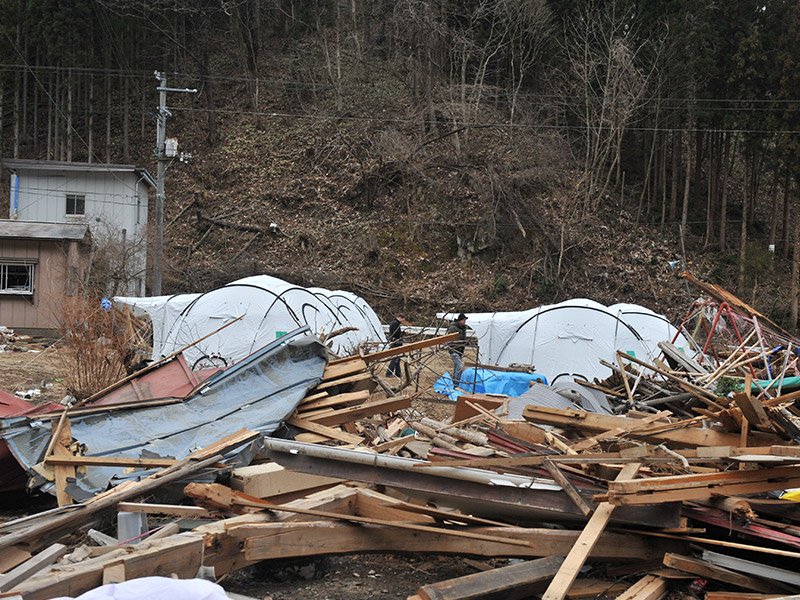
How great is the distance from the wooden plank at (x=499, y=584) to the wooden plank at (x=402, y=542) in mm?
159

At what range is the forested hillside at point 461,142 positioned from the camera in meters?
28.3

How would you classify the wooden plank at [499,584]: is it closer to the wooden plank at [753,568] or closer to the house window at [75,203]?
the wooden plank at [753,568]

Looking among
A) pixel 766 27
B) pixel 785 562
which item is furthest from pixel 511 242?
pixel 785 562

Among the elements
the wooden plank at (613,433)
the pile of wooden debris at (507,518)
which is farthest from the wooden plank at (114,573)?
the wooden plank at (613,433)


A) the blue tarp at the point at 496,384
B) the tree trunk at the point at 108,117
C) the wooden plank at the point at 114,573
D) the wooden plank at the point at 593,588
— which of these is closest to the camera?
the wooden plank at the point at 114,573

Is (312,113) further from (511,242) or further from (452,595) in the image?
(452,595)

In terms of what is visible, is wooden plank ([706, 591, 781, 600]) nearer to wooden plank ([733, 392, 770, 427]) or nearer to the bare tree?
wooden plank ([733, 392, 770, 427])

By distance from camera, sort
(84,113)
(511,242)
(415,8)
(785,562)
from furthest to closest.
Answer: (84,113)
(415,8)
(511,242)
(785,562)

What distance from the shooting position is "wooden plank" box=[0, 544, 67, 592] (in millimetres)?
3184

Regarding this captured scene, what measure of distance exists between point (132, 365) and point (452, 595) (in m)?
8.87

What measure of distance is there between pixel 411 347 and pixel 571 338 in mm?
Answer: 8969

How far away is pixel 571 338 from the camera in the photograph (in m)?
15.7

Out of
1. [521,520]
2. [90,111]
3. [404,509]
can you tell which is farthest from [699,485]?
[90,111]

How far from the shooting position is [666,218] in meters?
32.9
